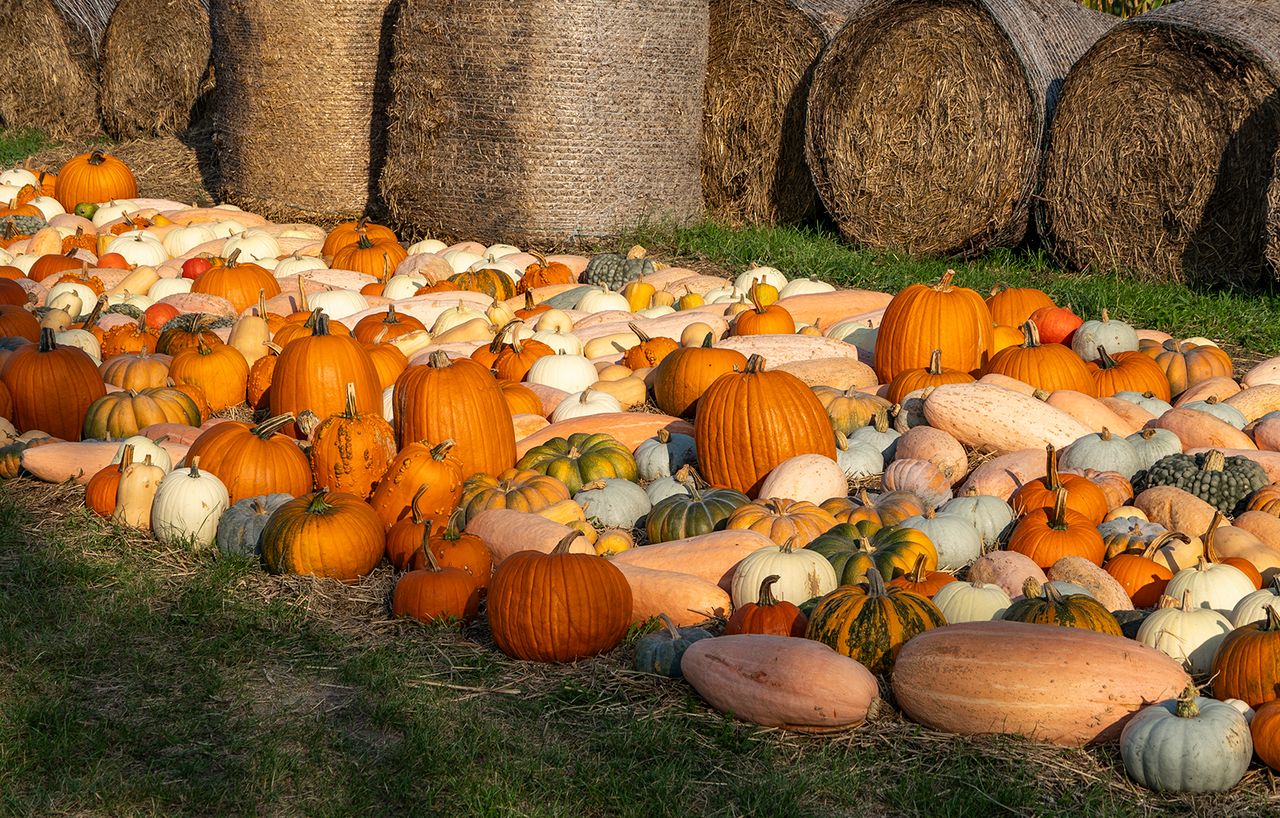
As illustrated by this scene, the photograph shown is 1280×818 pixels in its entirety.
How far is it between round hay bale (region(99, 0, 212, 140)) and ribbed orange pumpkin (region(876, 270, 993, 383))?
9574 millimetres

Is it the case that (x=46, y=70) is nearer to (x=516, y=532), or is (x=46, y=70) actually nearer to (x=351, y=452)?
(x=351, y=452)

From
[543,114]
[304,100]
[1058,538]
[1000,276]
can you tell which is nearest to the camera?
[1058,538]

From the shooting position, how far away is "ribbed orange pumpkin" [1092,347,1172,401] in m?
6.09

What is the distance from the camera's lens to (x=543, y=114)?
9.05 m

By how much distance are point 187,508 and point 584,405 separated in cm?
187

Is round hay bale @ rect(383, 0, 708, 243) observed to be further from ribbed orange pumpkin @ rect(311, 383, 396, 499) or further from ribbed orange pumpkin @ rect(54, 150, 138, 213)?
ribbed orange pumpkin @ rect(311, 383, 396, 499)

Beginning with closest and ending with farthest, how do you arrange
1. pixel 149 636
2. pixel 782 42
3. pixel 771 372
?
pixel 149 636
pixel 771 372
pixel 782 42

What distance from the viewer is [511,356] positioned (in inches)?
262

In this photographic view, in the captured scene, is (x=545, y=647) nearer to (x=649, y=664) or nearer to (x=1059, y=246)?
(x=649, y=664)

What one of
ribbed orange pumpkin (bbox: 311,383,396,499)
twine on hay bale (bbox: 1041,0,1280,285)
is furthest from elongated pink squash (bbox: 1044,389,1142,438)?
ribbed orange pumpkin (bbox: 311,383,396,499)

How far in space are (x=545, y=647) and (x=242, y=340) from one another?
11.3ft

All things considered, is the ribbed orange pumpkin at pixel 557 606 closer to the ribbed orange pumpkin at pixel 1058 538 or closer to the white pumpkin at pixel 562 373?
the ribbed orange pumpkin at pixel 1058 538

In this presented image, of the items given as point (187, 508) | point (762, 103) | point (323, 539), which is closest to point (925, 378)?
point (323, 539)

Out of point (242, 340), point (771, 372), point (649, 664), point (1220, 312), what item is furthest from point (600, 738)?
point (1220, 312)
